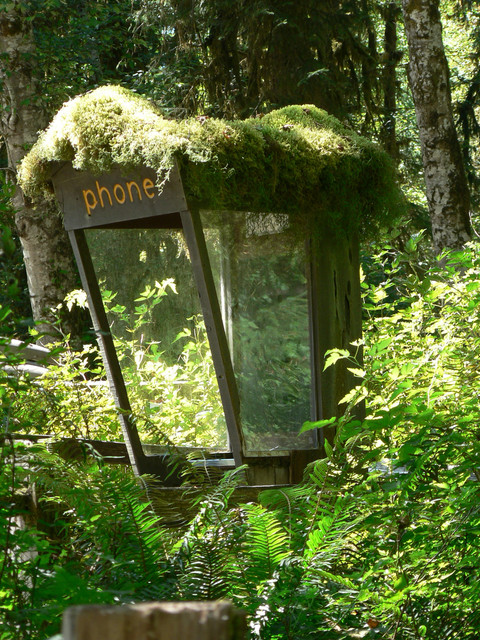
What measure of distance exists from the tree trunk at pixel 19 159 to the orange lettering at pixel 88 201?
3726mm

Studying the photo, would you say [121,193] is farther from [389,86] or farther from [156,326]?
[389,86]

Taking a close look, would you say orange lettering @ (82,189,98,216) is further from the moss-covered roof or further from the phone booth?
the moss-covered roof

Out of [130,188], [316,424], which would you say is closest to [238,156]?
[130,188]

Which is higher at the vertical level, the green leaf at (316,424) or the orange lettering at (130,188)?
the orange lettering at (130,188)

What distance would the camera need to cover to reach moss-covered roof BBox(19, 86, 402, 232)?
3.59m

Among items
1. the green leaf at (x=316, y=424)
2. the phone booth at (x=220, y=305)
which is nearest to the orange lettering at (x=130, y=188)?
the phone booth at (x=220, y=305)

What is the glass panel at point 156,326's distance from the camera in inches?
170

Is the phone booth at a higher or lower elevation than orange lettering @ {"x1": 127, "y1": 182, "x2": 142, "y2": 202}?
lower

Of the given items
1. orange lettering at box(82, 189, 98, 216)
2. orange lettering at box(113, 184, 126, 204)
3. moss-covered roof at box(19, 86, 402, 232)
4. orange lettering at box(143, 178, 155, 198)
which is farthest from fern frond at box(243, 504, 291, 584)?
orange lettering at box(82, 189, 98, 216)

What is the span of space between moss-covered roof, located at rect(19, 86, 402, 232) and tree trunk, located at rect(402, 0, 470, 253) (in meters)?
3.20

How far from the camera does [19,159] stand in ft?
25.7

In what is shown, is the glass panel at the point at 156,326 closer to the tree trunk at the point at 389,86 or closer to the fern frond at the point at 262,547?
the fern frond at the point at 262,547

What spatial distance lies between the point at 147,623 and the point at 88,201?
11.8ft

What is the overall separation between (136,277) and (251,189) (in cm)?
100
